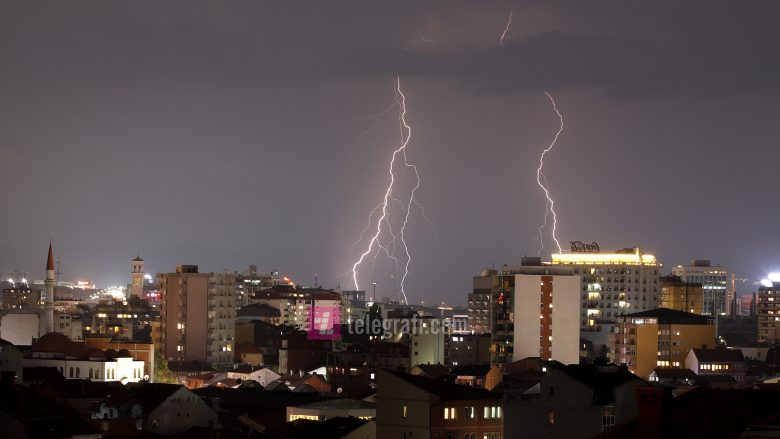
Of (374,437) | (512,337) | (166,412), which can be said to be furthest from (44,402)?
(512,337)

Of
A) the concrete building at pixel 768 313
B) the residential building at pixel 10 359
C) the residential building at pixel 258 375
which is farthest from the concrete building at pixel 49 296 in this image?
the concrete building at pixel 768 313

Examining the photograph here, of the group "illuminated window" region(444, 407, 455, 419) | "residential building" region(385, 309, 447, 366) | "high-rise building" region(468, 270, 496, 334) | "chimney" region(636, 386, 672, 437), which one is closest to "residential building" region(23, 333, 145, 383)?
"residential building" region(385, 309, 447, 366)

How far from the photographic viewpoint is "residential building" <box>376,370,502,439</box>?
49094 mm

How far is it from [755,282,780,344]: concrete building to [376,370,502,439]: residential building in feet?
442

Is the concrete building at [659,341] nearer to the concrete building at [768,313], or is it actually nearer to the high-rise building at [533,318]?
the high-rise building at [533,318]

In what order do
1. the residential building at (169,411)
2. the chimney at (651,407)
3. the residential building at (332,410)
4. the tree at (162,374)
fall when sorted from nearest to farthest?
the chimney at (651,407), the residential building at (169,411), the residential building at (332,410), the tree at (162,374)

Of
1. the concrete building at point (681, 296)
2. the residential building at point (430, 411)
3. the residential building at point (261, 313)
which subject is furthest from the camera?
the residential building at point (261, 313)

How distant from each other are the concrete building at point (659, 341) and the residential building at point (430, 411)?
209 ft

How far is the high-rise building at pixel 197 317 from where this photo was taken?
129 meters

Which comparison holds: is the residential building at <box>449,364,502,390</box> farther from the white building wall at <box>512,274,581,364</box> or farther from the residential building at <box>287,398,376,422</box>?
the residential building at <box>287,398,376,422</box>

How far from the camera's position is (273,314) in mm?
186375

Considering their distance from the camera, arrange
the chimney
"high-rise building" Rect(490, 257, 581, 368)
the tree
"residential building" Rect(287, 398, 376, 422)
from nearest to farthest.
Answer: the chimney → "residential building" Rect(287, 398, 376, 422) → the tree → "high-rise building" Rect(490, 257, 581, 368)

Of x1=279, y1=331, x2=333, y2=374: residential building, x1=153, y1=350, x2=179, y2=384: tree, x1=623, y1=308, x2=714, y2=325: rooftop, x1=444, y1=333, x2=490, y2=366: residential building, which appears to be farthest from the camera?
x1=444, y1=333, x2=490, y2=366: residential building

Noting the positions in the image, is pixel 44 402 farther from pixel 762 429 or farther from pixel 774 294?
pixel 774 294
